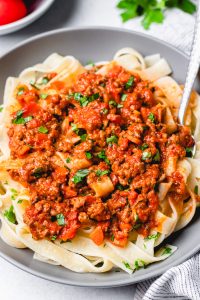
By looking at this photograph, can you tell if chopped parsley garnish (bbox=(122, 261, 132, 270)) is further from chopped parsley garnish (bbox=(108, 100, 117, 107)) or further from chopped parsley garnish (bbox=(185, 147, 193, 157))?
chopped parsley garnish (bbox=(108, 100, 117, 107))

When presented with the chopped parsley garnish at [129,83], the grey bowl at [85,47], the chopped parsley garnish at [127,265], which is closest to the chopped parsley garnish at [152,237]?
the chopped parsley garnish at [127,265]

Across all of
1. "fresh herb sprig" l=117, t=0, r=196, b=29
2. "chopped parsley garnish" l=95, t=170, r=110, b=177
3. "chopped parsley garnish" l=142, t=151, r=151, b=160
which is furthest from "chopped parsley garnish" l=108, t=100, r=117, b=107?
"fresh herb sprig" l=117, t=0, r=196, b=29

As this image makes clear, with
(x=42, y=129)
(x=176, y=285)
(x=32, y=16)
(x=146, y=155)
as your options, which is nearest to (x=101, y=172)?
(x=146, y=155)

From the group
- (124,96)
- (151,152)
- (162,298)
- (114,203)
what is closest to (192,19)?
(124,96)

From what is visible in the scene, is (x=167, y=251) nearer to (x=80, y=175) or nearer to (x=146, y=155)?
(x=146, y=155)

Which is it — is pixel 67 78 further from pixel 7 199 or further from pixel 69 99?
pixel 7 199

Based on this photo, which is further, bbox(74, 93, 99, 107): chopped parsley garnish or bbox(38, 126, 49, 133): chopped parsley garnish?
bbox(74, 93, 99, 107): chopped parsley garnish
